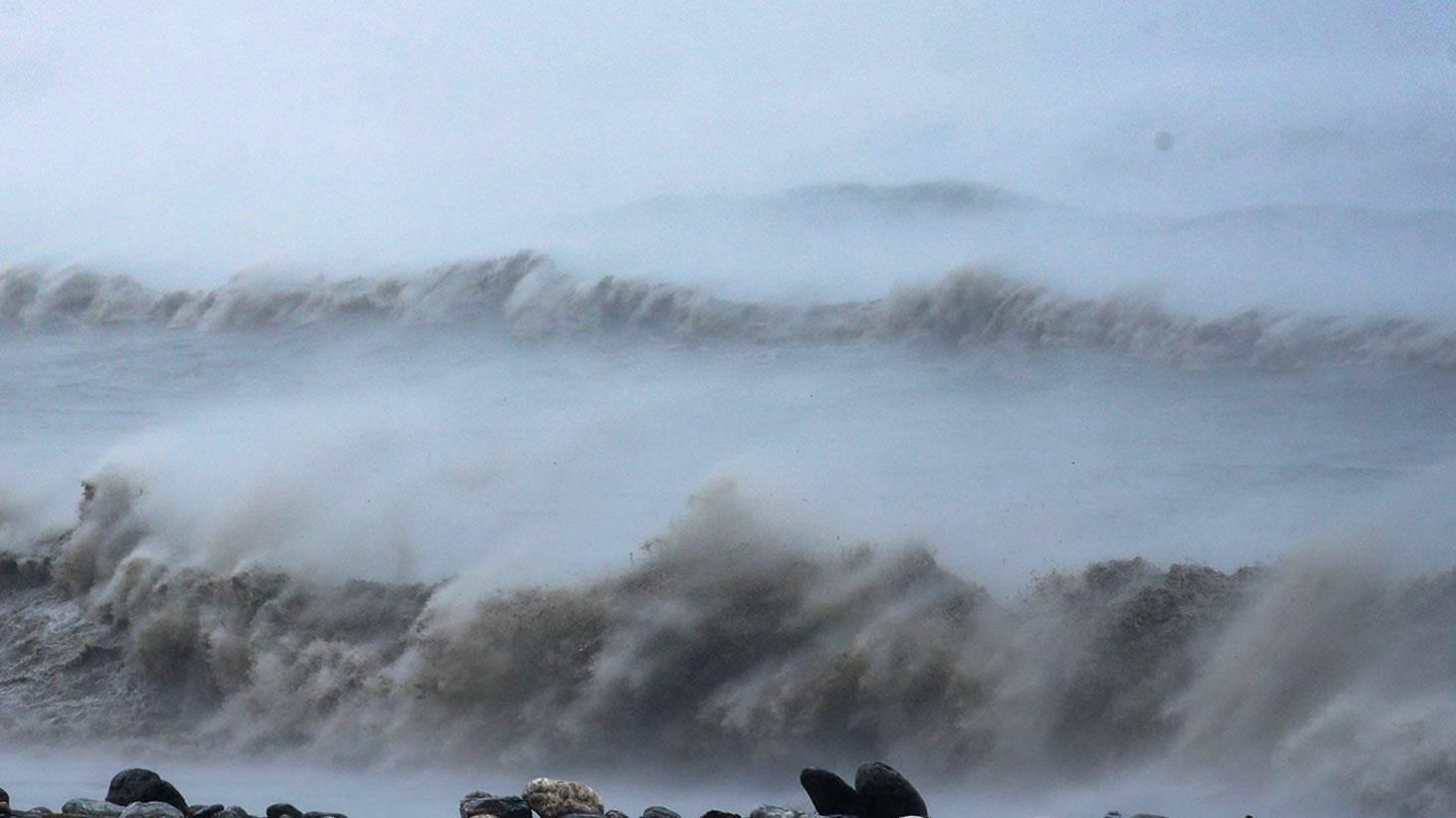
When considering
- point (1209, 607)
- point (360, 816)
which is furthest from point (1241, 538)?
point (360, 816)

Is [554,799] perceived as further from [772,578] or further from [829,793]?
[772,578]

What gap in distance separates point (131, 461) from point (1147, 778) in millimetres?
8804

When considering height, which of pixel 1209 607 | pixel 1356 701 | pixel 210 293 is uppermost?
pixel 210 293

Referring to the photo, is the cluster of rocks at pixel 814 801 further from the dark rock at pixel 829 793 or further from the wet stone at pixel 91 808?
the wet stone at pixel 91 808

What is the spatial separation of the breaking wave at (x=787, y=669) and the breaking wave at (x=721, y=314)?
11077 mm

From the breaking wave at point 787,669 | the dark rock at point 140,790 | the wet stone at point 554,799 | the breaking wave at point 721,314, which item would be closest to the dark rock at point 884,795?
the wet stone at point 554,799

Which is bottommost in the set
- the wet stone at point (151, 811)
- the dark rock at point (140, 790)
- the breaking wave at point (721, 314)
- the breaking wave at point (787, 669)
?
the wet stone at point (151, 811)

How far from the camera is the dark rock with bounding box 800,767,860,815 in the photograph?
759 cm

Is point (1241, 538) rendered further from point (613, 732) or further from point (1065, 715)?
point (613, 732)

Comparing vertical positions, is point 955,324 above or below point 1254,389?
above

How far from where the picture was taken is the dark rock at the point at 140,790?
7750 millimetres

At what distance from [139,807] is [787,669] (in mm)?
4296

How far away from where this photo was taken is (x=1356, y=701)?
9.34 meters

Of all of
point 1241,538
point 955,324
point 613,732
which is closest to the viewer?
point 613,732
